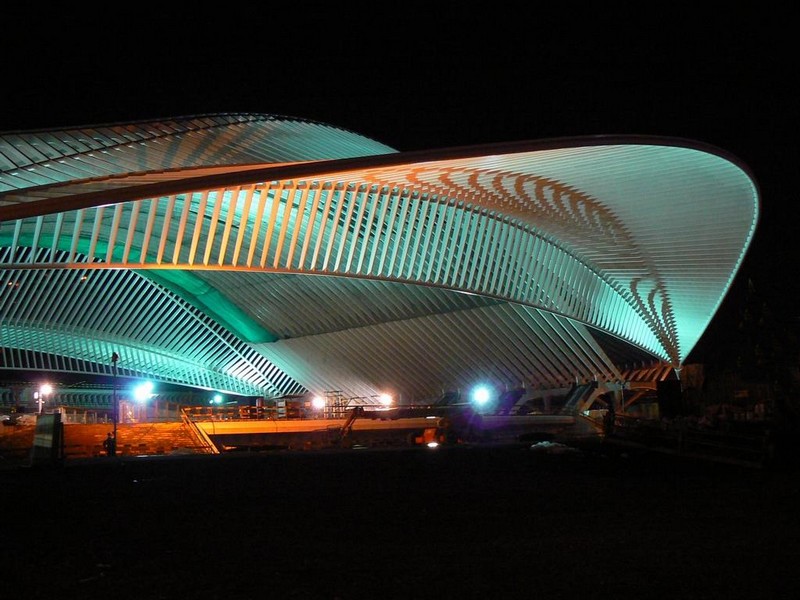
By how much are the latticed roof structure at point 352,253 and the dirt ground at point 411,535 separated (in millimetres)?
6967

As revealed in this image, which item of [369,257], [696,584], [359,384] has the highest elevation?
→ [369,257]

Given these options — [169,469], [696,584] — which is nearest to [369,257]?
[169,469]

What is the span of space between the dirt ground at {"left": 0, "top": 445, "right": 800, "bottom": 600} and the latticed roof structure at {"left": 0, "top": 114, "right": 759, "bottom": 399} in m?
6.97

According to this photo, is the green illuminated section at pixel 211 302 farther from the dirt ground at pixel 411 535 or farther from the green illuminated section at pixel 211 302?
the dirt ground at pixel 411 535

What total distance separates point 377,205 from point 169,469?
10.0 metres

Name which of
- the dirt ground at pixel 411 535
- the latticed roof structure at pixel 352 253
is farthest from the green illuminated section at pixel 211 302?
the dirt ground at pixel 411 535

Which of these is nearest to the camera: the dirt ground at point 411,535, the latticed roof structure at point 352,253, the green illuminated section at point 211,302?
the dirt ground at point 411,535

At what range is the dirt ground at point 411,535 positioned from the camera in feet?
21.9

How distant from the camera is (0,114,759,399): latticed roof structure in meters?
21.2

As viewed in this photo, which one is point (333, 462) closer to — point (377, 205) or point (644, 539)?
point (377, 205)

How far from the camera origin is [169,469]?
736 inches

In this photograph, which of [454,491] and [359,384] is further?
Result: [359,384]

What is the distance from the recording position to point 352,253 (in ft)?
82.6

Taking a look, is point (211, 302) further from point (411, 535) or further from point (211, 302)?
point (411, 535)
